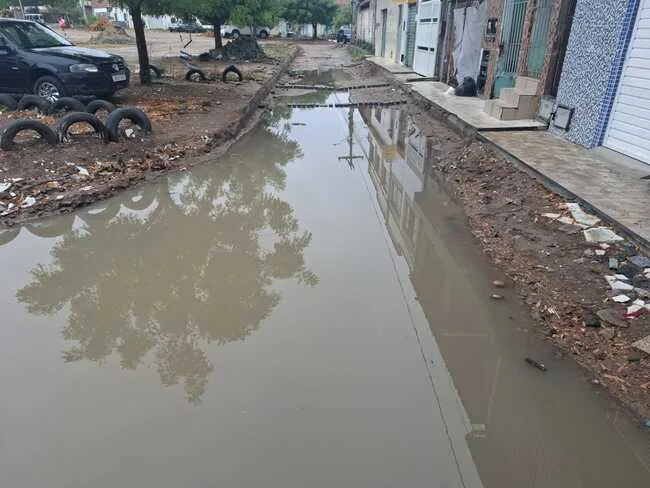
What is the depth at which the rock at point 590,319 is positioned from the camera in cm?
376

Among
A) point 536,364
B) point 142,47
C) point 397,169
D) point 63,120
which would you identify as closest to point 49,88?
point 63,120

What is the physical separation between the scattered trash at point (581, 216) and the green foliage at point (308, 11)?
5452cm

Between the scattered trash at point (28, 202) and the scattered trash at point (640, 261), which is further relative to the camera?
the scattered trash at point (28, 202)

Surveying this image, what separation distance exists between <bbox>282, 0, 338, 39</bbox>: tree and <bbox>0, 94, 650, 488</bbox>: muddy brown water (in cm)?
5445

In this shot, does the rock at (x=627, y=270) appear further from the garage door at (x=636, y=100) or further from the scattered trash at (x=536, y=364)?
the garage door at (x=636, y=100)

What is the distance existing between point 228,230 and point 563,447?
4.27m

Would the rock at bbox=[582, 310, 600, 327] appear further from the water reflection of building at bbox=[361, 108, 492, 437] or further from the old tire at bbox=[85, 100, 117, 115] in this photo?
the old tire at bbox=[85, 100, 117, 115]

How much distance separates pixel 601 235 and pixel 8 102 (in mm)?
11396

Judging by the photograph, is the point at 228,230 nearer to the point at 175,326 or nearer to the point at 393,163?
the point at 175,326

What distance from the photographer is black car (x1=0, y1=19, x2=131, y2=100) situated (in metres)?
10.1

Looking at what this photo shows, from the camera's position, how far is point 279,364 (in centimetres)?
352

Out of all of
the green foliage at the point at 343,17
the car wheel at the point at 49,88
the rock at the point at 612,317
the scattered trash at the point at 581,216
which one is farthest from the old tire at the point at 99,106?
the green foliage at the point at 343,17

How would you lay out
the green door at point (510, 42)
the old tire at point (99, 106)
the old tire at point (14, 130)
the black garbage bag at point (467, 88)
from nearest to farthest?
the old tire at point (14, 130), the old tire at point (99, 106), the green door at point (510, 42), the black garbage bag at point (467, 88)

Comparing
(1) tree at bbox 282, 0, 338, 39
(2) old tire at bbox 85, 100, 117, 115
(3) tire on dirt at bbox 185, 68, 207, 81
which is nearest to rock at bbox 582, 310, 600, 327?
(2) old tire at bbox 85, 100, 117, 115
